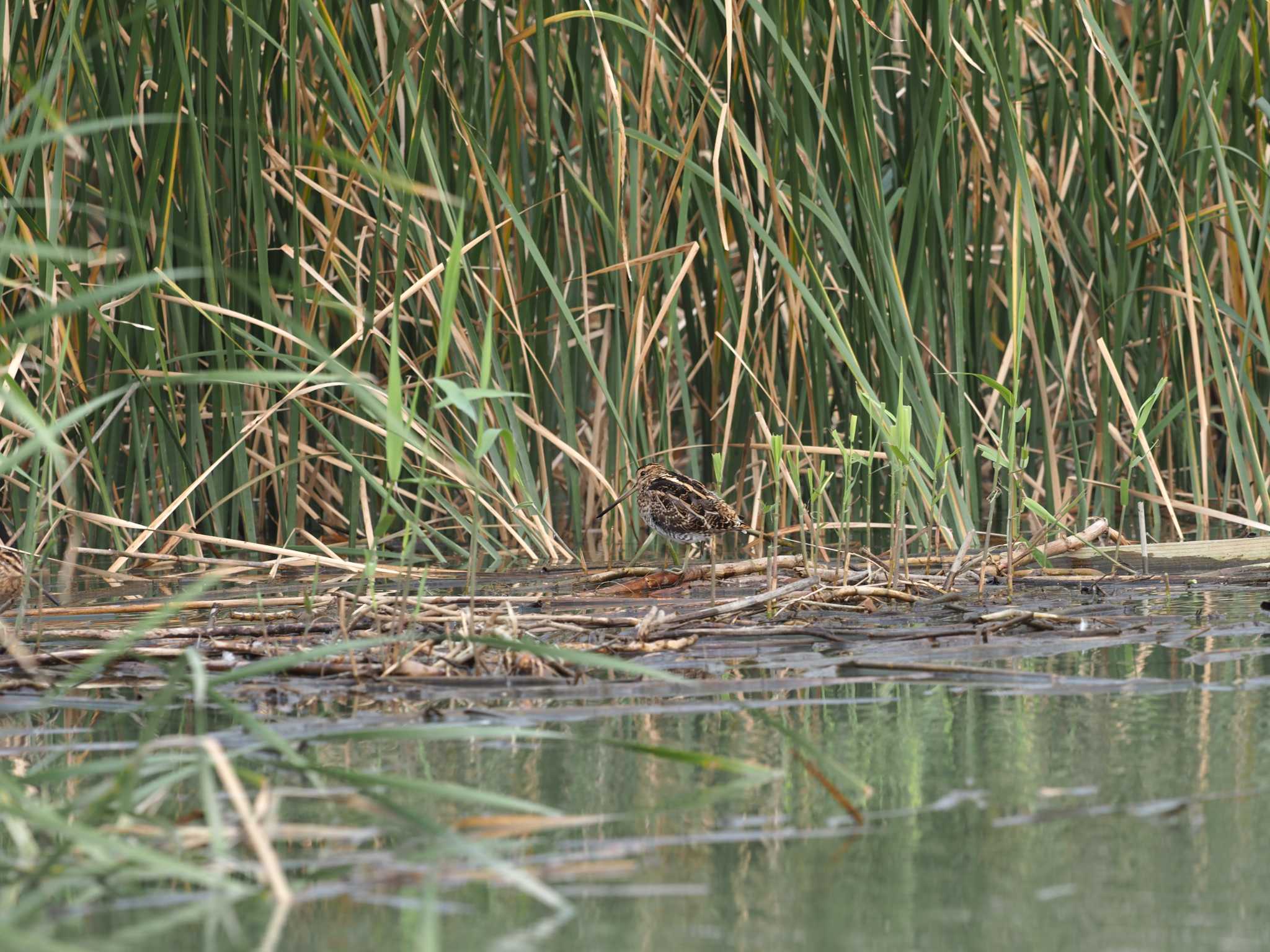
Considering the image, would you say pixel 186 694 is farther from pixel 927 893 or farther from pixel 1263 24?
pixel 1263 24

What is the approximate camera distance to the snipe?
419 cm

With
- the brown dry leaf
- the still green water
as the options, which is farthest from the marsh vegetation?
the brown dry leaf

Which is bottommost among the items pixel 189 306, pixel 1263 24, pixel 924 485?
pixel 924 485

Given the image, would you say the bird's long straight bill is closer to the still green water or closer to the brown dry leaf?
the still green water

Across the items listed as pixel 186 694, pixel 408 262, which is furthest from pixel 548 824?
pixel 408 262

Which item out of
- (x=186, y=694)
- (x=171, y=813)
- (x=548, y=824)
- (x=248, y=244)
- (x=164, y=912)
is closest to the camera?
(x=164, y=912)

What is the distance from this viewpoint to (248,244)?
4.25 meters

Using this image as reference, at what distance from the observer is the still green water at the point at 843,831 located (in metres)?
1.45

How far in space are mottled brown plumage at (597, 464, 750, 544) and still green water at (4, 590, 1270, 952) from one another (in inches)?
63.9

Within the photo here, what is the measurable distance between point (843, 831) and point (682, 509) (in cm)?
249

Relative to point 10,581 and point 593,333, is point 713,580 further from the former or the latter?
point 593,333

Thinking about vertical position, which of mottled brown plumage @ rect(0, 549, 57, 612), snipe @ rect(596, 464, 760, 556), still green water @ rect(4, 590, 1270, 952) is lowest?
still green water @ rect(4, 590, 1270, 952)

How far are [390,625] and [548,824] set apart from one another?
1221 millimetres

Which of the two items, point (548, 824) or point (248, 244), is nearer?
point (548, 824)
